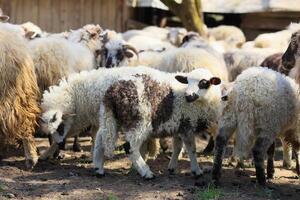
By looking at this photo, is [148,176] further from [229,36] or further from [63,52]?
[229,36]

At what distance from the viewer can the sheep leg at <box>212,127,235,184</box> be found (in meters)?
6.79

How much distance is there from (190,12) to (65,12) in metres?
4.77

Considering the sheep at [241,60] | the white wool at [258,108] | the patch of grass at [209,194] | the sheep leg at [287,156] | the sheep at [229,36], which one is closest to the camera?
the patch of grass at [209,194]

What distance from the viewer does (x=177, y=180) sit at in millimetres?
7008

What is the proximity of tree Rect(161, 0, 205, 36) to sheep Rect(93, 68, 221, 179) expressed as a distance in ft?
21.9

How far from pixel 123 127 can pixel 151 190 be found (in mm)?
858

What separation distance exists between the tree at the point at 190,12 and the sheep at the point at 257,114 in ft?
22.6

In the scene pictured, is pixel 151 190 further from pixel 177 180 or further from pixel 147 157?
pixel 147 157

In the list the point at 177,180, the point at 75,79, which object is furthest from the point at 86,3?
the point at 177,180

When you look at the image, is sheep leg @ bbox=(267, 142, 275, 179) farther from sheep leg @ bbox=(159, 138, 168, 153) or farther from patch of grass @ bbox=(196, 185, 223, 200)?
sheep leg @ bbox=(159, 138, 168, 153)

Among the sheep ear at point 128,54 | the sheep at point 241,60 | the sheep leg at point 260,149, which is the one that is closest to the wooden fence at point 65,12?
the sheep at point 241,60

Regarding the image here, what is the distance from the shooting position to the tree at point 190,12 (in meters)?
13.7

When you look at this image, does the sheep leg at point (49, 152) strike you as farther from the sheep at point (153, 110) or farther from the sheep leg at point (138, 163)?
the sheep leg at point (138, 163)

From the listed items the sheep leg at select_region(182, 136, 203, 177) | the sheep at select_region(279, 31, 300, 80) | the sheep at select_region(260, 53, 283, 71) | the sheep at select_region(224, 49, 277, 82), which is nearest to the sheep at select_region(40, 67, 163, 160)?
the sheep leg at select_region(182, 136, 203, 177)
